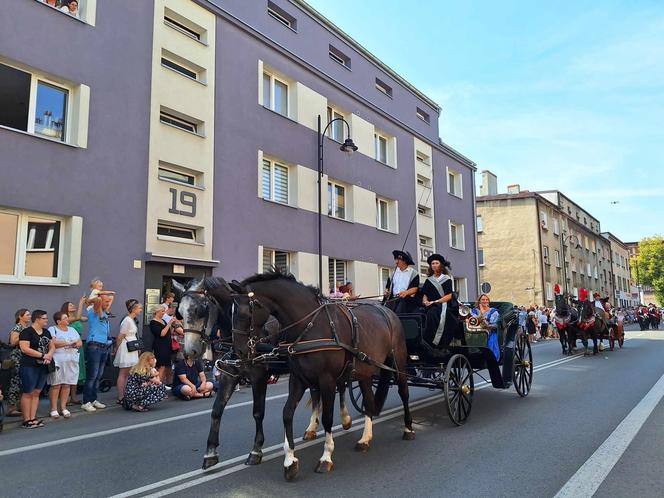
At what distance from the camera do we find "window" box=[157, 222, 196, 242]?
1329 cm

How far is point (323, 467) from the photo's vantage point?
5039 mm

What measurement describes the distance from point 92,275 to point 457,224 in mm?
20716

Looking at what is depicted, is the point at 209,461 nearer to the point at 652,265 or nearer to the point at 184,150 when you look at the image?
the point at 184,150

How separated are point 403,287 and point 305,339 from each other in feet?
9.36

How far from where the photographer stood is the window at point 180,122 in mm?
13885

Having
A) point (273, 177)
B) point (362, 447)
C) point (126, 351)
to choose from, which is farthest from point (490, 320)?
point (273, 177)

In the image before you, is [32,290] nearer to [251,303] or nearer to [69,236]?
[69,236]

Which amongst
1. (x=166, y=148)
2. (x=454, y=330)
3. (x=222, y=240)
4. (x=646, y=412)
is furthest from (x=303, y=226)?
(x=646, y=412)

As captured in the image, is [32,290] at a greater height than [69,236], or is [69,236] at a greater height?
[69,236]

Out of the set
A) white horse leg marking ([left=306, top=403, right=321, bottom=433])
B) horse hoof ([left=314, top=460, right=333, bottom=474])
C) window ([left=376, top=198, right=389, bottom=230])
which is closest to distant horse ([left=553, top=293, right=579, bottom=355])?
window ([left=376, top=198, right=389, bottom=230])

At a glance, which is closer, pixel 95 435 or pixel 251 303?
pixel 251 303

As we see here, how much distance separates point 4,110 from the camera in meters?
10.5

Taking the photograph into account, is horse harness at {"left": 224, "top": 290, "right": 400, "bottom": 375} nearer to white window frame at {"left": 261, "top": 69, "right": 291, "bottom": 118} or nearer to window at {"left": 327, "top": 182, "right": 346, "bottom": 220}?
white window frame at {"left": 261, "top": 69, "right": 291, "bottom": 118}

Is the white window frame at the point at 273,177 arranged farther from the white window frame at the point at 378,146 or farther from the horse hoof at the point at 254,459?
the horse hoof at the point at 254,459
